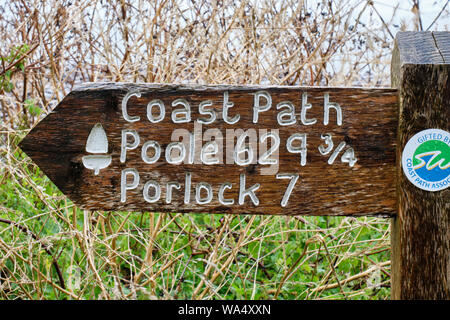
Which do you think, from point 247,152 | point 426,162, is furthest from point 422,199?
point 247,152

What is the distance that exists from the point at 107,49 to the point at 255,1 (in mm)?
748

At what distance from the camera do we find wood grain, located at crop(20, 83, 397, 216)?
1.40 m

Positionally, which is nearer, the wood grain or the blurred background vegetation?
the wood grain

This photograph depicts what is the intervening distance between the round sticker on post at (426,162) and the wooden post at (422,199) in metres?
0.01

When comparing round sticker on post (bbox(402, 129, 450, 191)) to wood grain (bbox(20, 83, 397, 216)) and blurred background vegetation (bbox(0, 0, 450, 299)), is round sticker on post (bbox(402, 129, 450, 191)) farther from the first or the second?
blurred background vegetation (bbox(0, 0, 450, 299))

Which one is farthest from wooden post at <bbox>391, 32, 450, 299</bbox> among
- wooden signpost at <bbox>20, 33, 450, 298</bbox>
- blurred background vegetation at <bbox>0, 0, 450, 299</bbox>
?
blurred background vegetation at <bbox>0, 0, 450, 299</bbox>

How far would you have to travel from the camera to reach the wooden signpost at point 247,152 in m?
1.39

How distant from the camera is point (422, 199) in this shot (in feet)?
4.47

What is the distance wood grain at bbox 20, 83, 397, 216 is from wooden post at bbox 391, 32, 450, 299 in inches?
1.6

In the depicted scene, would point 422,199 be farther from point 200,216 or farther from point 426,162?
point 200,216

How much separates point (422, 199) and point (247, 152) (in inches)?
19.3

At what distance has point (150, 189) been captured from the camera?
4.78 feet
